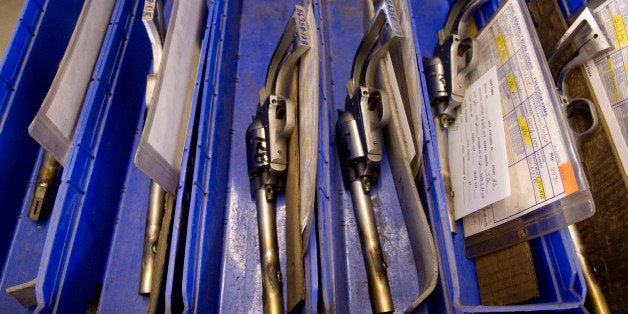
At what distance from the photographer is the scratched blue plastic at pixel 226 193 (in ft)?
2.33

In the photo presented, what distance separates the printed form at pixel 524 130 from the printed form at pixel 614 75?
17cm

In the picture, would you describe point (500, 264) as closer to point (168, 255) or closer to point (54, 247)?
point (168, 255)

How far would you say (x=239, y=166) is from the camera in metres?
1.00

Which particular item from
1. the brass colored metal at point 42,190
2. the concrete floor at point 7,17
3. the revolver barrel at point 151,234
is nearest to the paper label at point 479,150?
the revolver barrel at point 151,234

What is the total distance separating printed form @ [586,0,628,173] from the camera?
0.75 m

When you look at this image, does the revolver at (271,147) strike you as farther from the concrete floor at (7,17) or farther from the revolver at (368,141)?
the concrete floor at (7,17)

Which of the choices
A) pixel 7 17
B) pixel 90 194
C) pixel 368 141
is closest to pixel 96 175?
pixel 90 194

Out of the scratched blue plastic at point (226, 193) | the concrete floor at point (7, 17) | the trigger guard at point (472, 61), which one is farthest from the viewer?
the concrete floor at point (7, 17)

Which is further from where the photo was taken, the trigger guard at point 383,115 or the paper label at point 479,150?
the trigger guard at point 383,115

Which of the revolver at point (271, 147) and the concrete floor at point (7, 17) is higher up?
the concrete floor at point (7, 17)

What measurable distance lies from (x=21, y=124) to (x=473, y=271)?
1044 millimetres

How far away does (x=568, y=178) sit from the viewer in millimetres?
606

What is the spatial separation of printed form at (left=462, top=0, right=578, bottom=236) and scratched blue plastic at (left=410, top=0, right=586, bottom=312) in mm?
84

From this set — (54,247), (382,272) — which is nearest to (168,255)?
(54,247)
